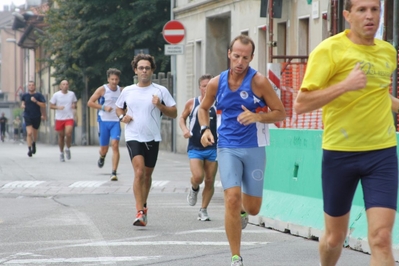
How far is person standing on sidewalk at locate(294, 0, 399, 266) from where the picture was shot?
20.4ft

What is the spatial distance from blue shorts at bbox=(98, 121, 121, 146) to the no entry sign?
9.20m

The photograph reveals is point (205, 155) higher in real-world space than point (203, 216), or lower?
higher

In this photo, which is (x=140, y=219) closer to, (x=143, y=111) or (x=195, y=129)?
(x=143, y=111)

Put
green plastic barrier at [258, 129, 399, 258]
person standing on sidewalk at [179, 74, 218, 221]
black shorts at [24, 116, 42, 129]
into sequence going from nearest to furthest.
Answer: green plastic barrier at [258, 129, 399, 258] < person standing on sidewalk at [179, 74, 218, 221] < black shorts at [24, 116, 42, 129]

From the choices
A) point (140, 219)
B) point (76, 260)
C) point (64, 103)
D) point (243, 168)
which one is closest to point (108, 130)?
point (64, 103)

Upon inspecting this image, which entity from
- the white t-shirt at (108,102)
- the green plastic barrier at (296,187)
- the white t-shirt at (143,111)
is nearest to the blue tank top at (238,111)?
the green plastic barrier at (296,187)

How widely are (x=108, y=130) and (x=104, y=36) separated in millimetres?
23126

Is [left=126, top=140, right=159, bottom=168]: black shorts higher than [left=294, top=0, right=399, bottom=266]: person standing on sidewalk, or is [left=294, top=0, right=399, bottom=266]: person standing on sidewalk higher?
[left=294, top=0, right=399, bottom=266]: person standing on sidewalk

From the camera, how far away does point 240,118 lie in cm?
845

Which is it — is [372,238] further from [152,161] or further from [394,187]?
[152,161]

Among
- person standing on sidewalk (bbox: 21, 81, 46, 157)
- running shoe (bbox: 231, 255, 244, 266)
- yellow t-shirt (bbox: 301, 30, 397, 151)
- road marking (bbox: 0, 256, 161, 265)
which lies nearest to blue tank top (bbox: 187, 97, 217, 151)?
road marking (bbox: 0, 256, 161, 265)

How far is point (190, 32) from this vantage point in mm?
35688

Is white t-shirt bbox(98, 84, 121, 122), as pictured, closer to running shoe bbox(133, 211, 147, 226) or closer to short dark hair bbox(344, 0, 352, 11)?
running shoe bbox(133, 211, 147, 226)

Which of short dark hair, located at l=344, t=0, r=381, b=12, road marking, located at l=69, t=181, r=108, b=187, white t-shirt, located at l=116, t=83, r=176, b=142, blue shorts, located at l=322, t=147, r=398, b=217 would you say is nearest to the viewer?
blue shorts, located at l=322, t=147, r=398, b=217
